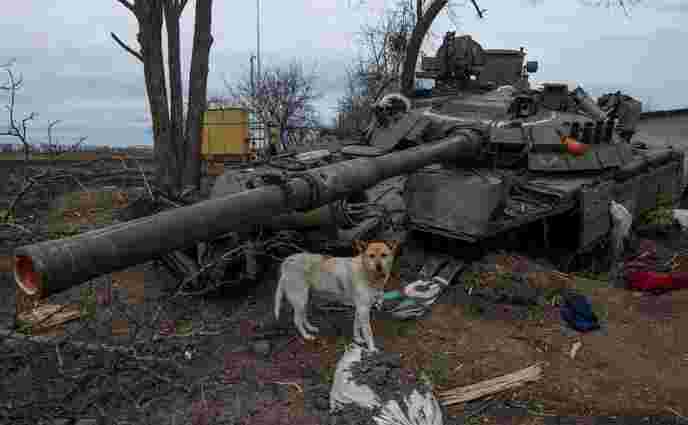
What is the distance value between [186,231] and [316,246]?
353cm

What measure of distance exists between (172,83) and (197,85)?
0.46 m

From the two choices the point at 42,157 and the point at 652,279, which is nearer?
the point at 652,279

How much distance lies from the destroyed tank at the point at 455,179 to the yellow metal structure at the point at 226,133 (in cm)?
1332

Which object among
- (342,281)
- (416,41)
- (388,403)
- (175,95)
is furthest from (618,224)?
(175,95)

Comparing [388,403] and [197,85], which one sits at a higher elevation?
[197,85]

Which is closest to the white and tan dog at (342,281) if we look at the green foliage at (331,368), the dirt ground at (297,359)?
the green foliage at (331,368)

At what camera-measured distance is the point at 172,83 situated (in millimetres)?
11234

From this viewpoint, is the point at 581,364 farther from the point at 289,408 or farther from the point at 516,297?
the point at 289,408

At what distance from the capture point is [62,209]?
12797 millimetres

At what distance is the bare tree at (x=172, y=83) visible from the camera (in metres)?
10.7

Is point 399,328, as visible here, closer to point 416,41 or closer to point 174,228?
point 174,228

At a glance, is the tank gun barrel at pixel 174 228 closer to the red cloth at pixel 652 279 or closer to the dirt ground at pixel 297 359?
the dirt ground at pixel 297 359

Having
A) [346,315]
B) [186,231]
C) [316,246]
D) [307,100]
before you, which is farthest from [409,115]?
[307,100]

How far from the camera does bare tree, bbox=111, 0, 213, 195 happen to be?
10.7m
